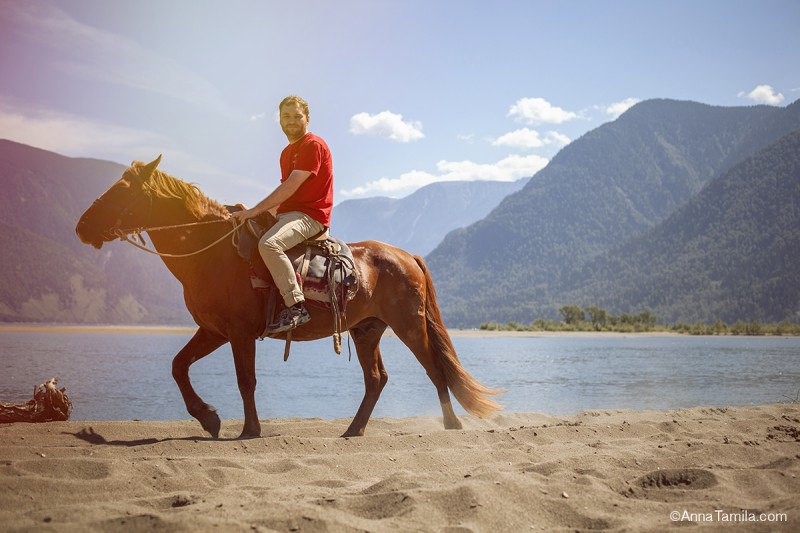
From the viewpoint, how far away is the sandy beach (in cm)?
354

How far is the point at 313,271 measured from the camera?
22.0 ft

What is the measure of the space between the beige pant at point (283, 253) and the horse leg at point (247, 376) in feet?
1.95

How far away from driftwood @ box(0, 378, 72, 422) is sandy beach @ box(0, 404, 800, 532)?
768mm

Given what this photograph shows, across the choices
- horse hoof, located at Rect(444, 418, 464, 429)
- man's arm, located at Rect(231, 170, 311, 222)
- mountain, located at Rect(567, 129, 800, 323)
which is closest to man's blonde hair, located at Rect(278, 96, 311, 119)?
man's arm, located at Rect(231, 170, 311, 222)

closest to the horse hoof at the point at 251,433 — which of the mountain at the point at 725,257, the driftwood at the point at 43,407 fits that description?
the driftwood at the point at 43,407

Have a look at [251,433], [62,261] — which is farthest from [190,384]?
[62,261]

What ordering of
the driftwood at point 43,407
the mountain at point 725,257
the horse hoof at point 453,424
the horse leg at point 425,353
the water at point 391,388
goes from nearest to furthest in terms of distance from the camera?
the driftwood at point 43,407, the horse leg at point 425,353, the horse hoof at point 453,424, the water at point 391,388, the mountain at point 725,257

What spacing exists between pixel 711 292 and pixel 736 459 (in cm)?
13105

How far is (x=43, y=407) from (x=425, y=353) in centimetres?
431

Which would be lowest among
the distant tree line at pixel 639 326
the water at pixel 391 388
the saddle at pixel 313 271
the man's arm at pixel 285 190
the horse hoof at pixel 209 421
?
the distant tree line at pixel 639 326

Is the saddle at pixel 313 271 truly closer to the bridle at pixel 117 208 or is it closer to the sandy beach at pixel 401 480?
the bridle at pixel 117 208

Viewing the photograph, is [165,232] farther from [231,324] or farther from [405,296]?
[405,296]

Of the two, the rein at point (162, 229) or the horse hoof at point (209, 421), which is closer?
the rein at point (162, 229)

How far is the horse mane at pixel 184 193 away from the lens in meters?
6.44
